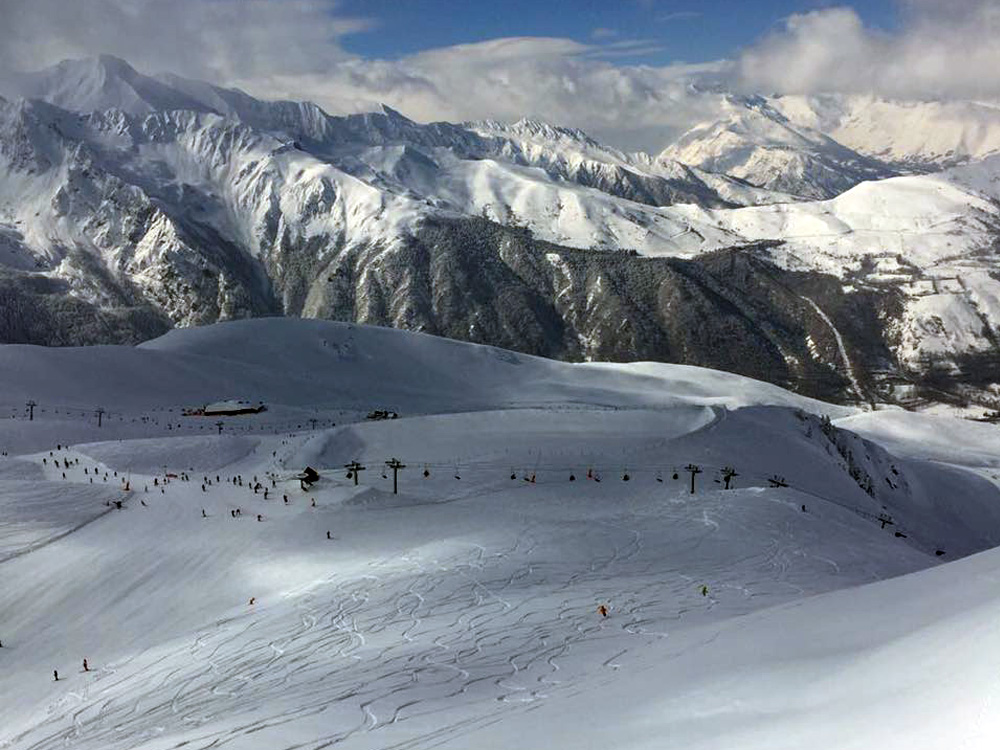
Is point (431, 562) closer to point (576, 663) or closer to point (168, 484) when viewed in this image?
point (576, 663)

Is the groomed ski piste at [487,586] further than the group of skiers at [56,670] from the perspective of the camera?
No

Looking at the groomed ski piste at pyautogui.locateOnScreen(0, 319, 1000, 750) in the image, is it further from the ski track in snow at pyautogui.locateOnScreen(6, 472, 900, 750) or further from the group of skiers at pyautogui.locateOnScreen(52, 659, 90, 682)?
the group of skiers at pyautogui.locateOnScreen(52, 659, 90, 682)

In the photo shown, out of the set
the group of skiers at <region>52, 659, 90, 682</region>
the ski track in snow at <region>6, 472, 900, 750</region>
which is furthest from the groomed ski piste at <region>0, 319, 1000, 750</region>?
the group of skiers at <region>52, 659, 90, 682</region>

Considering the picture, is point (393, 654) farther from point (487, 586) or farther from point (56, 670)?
point (56, 670)

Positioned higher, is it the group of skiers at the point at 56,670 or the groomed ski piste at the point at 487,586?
the groomed ski piste at the point at 487,586

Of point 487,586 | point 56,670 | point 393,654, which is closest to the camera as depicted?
point 393,654

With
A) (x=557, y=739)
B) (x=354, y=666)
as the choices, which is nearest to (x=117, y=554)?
(x=354, y=666)

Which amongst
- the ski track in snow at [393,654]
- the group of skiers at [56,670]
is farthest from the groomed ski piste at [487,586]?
the group of skiers at [56,670]

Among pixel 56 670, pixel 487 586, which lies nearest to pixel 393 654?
pixel 487 586

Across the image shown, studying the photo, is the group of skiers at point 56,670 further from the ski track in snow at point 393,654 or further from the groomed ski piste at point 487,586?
the ski track in snow at point 393,654
